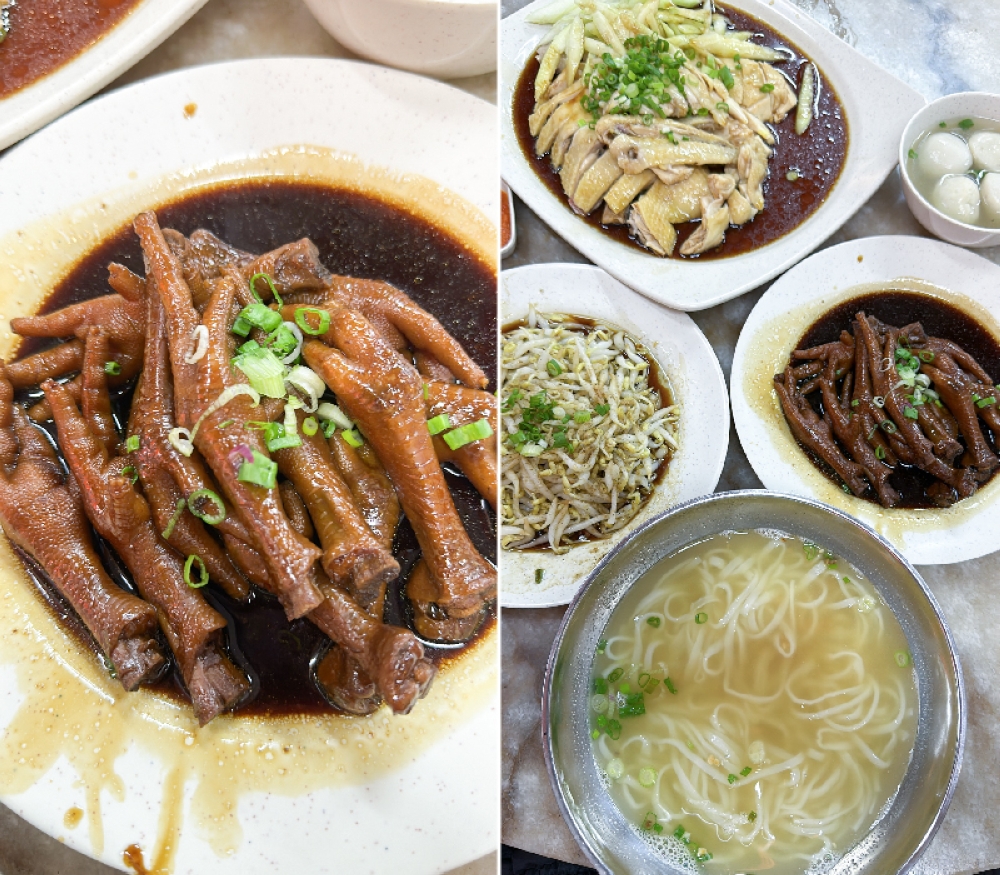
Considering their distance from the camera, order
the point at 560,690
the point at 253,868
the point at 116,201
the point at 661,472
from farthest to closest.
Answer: the point at 661,472 → the point at 560,690 → the point at 116,201 → the point at 253,868

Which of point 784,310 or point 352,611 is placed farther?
point 784,310

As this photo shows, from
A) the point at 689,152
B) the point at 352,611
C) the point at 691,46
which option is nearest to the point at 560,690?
the point at 352,611

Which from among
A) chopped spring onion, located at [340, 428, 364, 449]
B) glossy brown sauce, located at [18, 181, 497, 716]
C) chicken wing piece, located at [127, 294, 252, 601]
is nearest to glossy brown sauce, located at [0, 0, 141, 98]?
glossy brown sauce, located at [18, 181, 497, 716]

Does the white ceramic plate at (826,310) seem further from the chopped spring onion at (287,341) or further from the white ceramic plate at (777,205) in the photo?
the chopped spring onion at (287,341)

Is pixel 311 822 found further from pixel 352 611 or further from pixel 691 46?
pixel 691 46

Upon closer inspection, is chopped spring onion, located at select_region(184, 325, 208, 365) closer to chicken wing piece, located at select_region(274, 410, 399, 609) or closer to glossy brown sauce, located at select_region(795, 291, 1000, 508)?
chicken wing piece, located at select_region(274, 410, 399, 609)

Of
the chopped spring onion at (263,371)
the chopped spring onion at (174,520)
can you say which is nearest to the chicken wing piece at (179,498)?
the chopped spring onion at (174,520)
